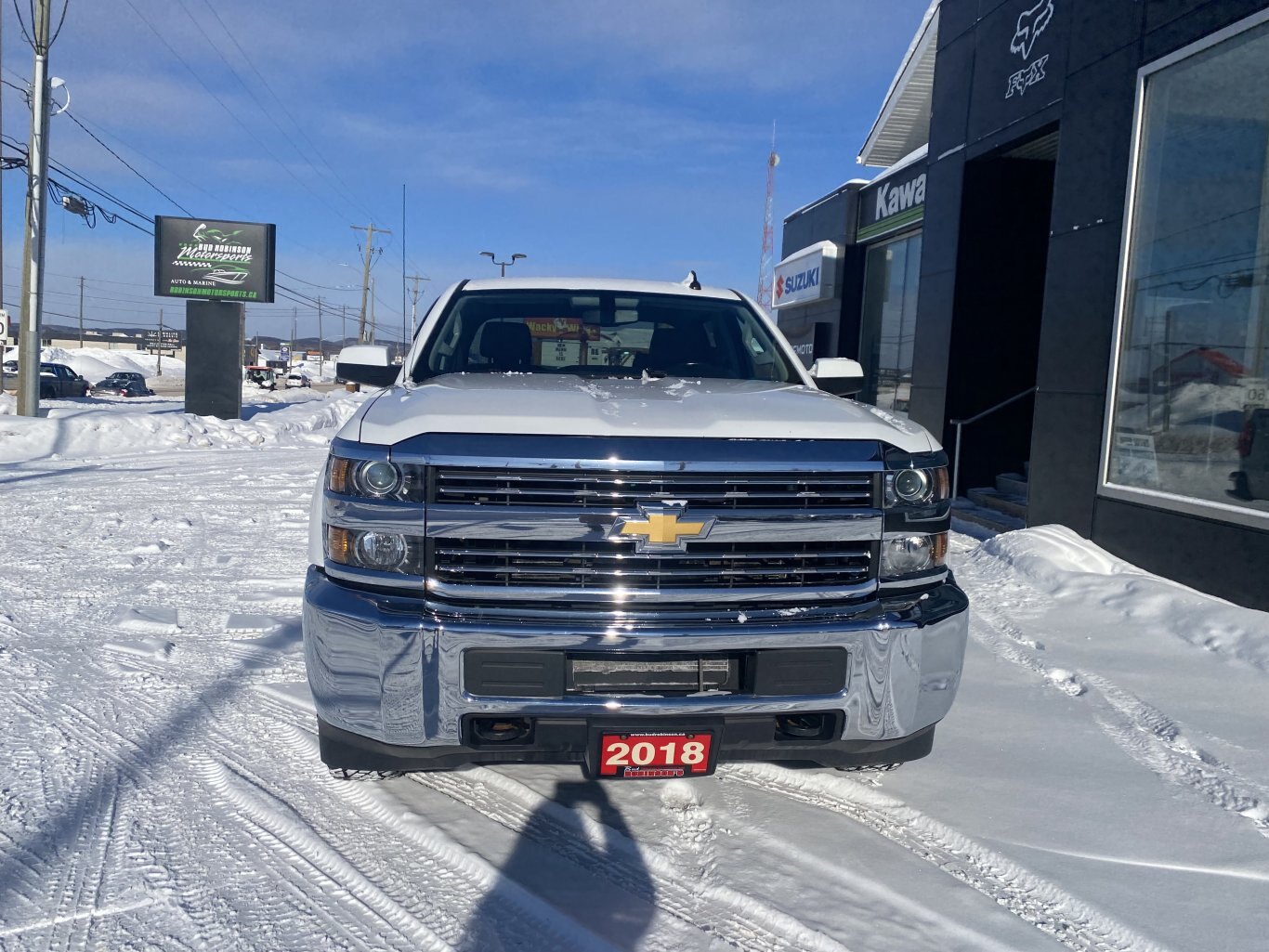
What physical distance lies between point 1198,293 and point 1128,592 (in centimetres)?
223

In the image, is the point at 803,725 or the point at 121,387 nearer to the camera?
the point at 803,725

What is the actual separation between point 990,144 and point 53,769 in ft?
33.0

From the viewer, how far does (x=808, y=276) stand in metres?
19.2

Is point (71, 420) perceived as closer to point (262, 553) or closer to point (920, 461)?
point (262, 553)

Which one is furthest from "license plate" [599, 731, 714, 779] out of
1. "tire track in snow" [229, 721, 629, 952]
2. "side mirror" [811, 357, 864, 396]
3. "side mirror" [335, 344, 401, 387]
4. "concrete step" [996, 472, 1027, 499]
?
"concrete step" [996, 472, 1027, 499]

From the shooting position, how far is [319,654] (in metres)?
2.72

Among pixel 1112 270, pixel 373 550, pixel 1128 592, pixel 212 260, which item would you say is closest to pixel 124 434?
pixel 212 260

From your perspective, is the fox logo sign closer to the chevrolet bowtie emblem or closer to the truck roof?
the truck roof

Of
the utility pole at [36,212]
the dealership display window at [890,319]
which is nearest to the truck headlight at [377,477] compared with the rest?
the dealership display window at [890,319]

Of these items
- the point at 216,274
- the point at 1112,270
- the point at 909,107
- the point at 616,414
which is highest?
the point at 909,107

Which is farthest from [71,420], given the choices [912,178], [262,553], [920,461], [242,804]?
[920,461]

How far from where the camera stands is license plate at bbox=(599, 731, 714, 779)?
2650 mm

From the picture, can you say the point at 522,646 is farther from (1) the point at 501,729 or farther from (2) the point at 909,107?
(2) the point at 909,107

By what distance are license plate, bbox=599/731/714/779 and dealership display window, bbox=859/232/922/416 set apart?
12.6m
